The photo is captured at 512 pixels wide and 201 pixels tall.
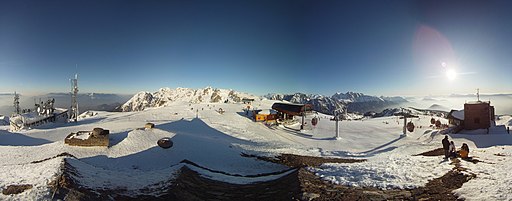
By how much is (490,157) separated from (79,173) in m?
21.4

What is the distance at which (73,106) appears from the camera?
5944 centimetres

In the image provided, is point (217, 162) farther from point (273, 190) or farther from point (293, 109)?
point (293, 109)

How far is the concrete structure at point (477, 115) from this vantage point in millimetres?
34719

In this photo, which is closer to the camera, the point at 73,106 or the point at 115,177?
the point at 115,177

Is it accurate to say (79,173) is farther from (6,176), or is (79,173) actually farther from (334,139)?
(334,139)

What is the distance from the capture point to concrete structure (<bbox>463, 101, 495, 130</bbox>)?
3472cm

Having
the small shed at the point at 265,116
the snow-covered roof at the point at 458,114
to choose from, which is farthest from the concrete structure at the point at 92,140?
the snow-covered roof at the point at 458,114

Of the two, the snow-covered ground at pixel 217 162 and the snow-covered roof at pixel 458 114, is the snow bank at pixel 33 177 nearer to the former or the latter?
the snow-covered ground at pixel 217 162

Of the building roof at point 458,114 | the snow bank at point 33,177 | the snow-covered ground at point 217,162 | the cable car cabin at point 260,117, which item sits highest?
the building roof at point 458,114

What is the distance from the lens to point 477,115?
A: 35094mm

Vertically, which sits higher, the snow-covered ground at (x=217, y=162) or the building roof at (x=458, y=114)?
the building roof at (x=458, y=114)

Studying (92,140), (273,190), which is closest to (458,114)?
(273,190)

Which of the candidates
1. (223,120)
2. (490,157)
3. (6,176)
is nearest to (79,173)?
(6,176)

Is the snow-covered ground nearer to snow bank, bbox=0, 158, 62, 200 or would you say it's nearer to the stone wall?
snow bank, bbox=0, 158, 62, 200
